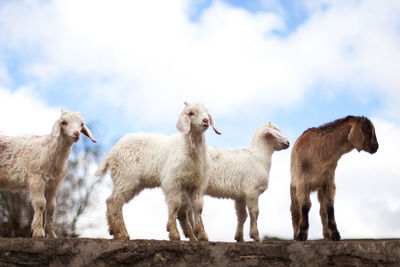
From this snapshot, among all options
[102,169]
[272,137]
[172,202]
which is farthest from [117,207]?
[272,137]

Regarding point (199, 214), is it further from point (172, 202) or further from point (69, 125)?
point (69, 125)

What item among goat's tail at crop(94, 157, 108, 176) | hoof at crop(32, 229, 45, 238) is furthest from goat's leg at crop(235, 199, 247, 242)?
hoof at crop(32, 229, 45, 238)

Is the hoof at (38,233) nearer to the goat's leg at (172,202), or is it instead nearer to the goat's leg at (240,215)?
the goat's leg at (172,202)

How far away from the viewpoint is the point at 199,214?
294 inches

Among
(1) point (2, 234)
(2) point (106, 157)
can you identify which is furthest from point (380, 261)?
(1) point (2, 234)

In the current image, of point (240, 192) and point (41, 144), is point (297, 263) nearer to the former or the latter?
point (240, 192)

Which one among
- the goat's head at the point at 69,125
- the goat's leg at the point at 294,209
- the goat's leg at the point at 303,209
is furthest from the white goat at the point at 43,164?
the goat's leg at the point at 294,209

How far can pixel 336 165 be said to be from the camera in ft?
28.6

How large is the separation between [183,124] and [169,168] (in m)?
0.73

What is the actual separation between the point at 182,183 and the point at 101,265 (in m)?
1.73

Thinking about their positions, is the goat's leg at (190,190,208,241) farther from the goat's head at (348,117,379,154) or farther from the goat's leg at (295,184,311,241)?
the goat's head at (348,117,379,154)

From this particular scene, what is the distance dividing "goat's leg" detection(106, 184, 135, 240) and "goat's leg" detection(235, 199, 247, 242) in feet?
6.88

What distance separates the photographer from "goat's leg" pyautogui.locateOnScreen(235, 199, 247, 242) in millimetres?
8875

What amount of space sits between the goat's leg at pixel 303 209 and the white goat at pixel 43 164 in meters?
3.53
